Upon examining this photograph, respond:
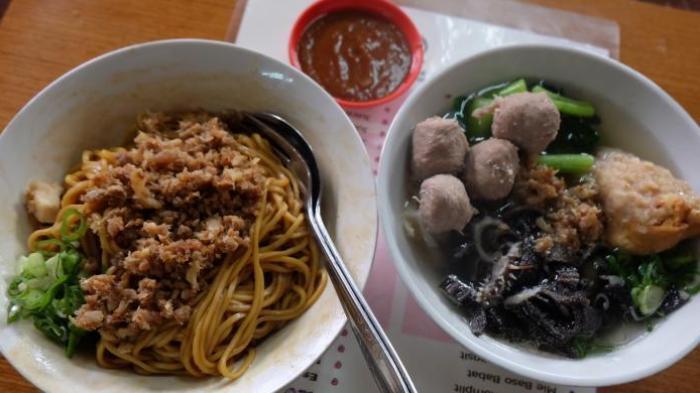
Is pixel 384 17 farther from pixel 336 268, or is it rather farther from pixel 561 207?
pixel 336 268

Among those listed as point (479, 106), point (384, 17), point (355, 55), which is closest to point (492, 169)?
point (479, 106)

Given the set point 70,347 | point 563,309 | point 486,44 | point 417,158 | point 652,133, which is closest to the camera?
point 70,347

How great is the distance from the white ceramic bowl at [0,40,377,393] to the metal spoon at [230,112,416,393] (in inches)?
1.6

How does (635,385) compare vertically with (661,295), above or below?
below

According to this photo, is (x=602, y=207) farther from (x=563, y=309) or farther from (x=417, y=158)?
(x=417, y=158)

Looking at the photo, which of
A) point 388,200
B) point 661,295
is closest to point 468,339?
point 388,200

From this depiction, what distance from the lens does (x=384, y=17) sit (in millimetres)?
2041

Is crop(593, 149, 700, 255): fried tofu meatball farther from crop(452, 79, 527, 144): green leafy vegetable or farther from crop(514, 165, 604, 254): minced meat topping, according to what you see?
crop(452, 79, 527, 144): green leafy vegetable

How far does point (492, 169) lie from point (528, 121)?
6.9 inches

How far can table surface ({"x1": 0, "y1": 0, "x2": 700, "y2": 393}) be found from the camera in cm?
189

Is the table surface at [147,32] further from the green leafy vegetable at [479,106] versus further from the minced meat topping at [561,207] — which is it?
the green leafy vegetable at [479,106]

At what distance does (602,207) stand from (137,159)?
133 cm

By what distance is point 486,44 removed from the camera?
6.89 ft

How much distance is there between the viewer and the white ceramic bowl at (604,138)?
143 cm
